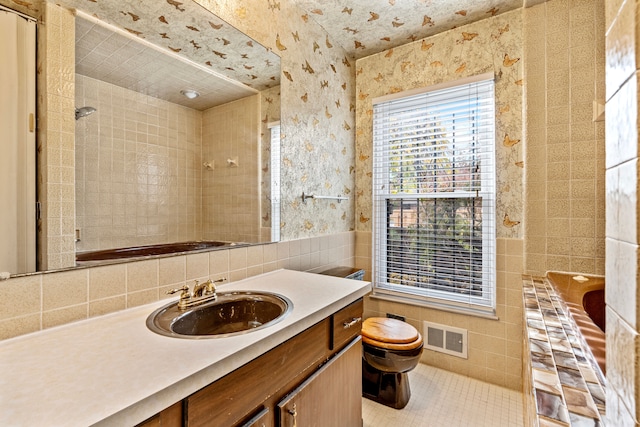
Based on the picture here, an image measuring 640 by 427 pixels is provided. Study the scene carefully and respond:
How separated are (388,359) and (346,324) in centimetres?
63

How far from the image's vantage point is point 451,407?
1.85 metres

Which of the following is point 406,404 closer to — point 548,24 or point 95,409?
point 95,409

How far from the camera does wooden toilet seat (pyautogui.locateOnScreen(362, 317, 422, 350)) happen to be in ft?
5.77

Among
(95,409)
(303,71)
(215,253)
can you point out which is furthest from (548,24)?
(95,409)

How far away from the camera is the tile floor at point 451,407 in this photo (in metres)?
1.73

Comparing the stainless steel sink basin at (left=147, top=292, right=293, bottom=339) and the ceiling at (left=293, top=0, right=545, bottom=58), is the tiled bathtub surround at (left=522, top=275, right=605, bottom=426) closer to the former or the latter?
the stainless steel sink basin at (left=147, top=292, right=293, bottom=339)

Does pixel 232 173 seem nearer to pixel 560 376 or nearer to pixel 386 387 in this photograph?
pixel 560 376

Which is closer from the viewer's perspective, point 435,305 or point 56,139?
point 56,139

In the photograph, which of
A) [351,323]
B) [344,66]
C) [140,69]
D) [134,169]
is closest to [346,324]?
[351,323]

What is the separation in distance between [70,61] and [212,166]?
62 centimetres

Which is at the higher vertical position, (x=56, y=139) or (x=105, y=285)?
(x=56, y=139)

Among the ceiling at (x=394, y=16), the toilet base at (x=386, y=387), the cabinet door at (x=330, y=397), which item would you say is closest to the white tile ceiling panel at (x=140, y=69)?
the ceiling at (x=394, y=16)

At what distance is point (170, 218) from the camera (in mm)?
1298

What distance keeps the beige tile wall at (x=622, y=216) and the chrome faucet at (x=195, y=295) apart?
45.1 inches
